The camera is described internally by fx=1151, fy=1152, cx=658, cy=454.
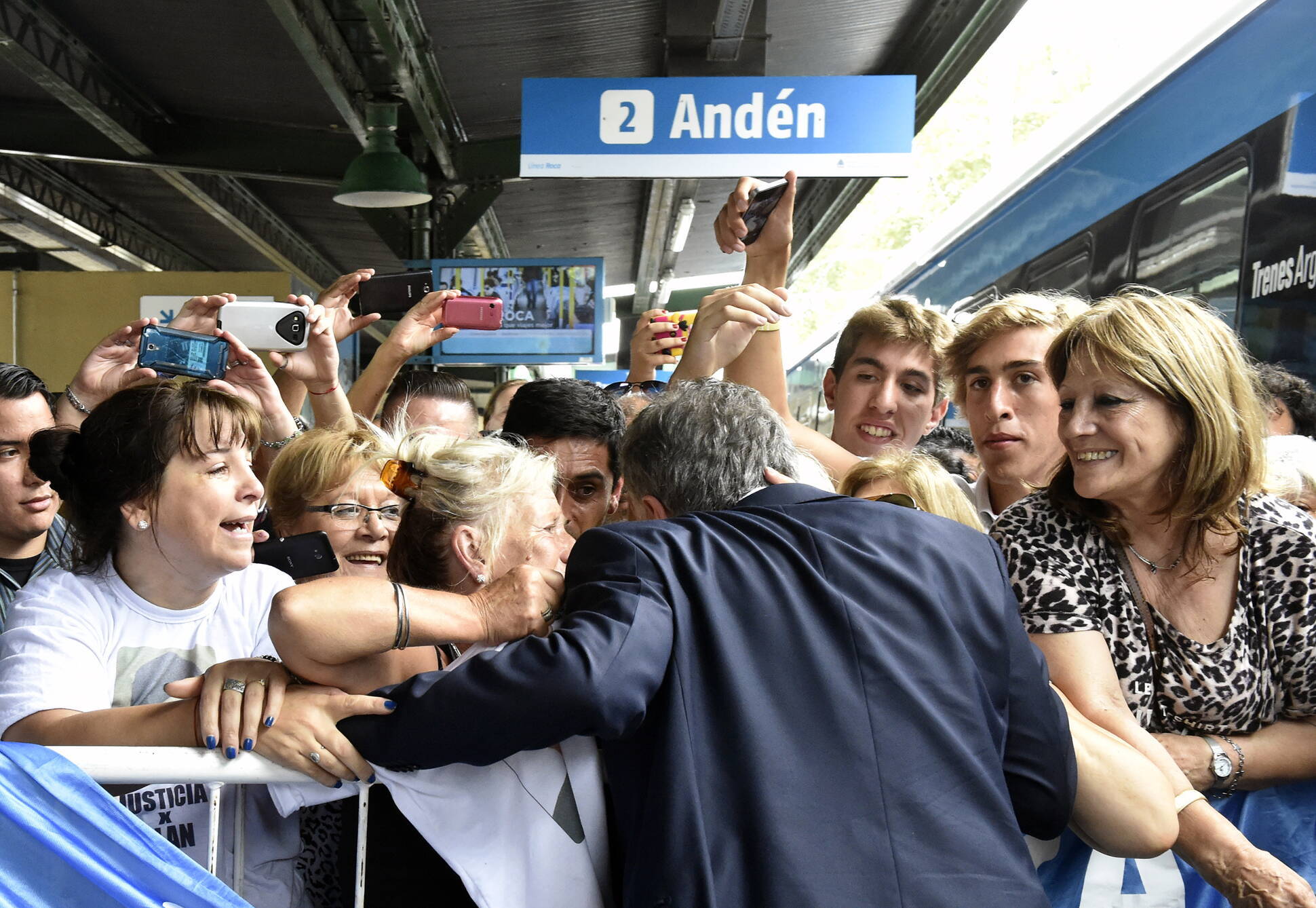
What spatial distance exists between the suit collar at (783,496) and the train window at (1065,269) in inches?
150

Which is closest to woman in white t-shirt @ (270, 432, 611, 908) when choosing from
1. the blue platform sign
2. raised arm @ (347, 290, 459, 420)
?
raised arm @ (347, 290, 459, 420)

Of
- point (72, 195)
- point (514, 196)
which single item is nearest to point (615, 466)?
point (514, 196)

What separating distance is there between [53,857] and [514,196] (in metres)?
11.8

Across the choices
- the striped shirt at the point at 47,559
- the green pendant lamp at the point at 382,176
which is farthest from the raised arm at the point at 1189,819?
the green pendant lamp at the point at 382,176

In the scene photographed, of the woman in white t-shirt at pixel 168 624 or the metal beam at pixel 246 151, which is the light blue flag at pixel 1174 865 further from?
the metal beam at pixel 246 151

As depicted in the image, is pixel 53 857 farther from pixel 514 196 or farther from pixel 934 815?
pixel 514 196

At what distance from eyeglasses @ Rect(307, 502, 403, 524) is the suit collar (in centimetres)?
145

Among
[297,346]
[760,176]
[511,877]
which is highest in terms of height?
[760,176]

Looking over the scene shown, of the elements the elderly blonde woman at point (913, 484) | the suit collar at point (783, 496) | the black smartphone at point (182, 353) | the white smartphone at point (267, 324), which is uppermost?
the white smartphone at point (267, 324)

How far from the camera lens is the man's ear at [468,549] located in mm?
2248

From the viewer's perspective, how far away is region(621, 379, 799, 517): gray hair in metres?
2.04

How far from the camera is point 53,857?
159 centimetres

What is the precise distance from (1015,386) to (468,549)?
169cm

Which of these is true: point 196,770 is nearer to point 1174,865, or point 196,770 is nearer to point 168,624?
point 168,624
